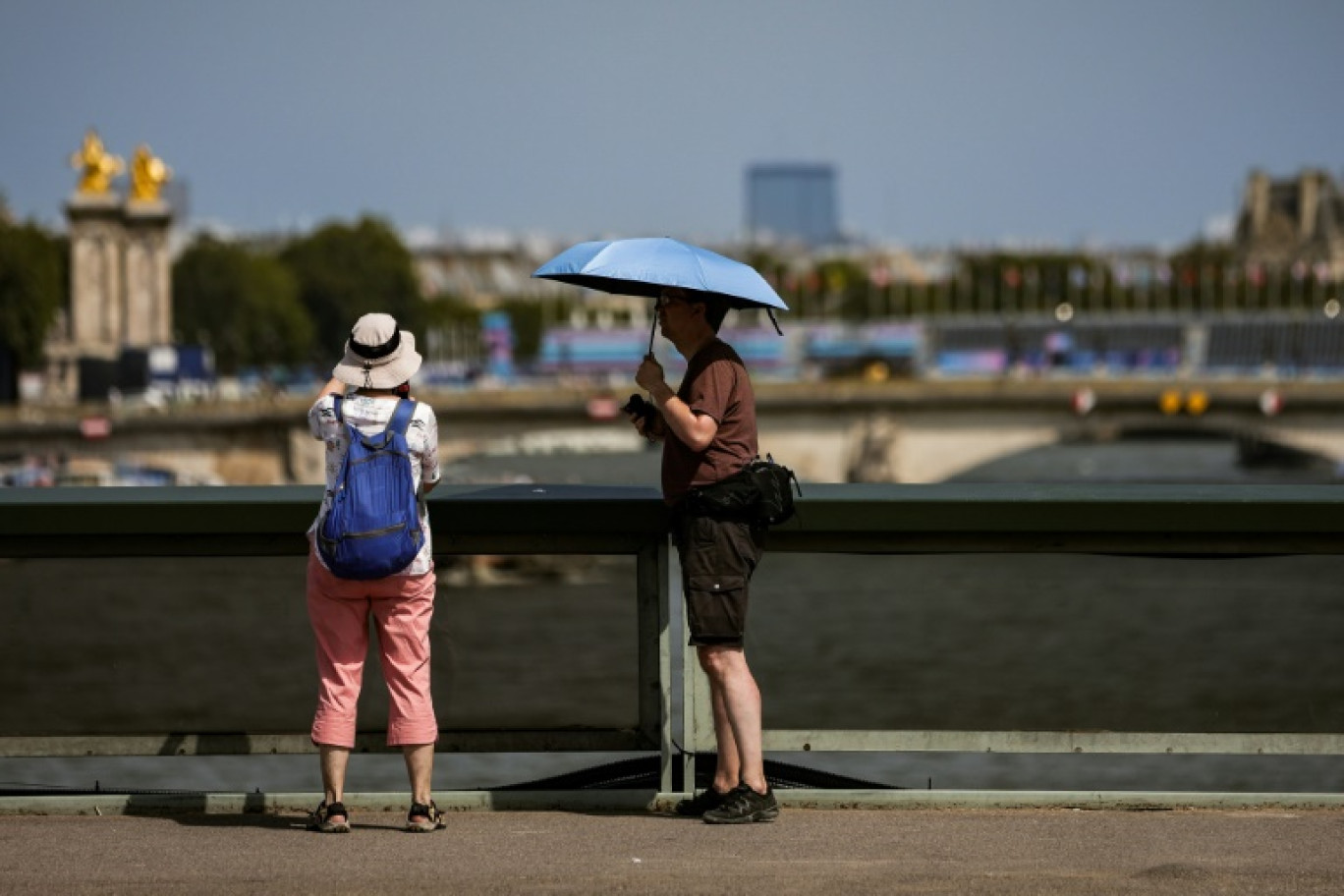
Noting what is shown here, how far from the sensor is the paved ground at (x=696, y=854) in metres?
6.10

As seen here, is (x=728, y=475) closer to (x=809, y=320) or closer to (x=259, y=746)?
(x=259, y=746)

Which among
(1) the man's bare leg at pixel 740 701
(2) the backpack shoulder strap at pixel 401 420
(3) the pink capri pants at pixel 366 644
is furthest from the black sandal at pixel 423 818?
(2) the backpack shoulder strap at pixel 401 420

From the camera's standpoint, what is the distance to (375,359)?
663 centimetres

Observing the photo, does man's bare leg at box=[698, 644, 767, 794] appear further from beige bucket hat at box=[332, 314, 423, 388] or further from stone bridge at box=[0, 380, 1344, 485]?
stone bridge at box=[0, 380, 1344, 485]

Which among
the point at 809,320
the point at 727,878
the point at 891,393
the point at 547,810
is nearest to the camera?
the point at 727,878

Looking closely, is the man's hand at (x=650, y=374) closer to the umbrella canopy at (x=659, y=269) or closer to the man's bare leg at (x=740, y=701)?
the umbrella canopy at (x=659, y=269)

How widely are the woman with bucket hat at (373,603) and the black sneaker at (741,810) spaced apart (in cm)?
76

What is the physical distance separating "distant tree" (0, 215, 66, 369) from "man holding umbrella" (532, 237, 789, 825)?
80.4m

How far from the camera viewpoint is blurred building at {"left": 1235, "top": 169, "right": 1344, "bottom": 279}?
619 feet

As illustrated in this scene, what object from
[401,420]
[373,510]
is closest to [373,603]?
[373,510]

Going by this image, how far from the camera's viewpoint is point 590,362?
124m

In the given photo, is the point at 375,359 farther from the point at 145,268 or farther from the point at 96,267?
the point at 145,268

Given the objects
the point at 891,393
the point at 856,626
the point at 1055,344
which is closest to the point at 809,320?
the point at 1055,344

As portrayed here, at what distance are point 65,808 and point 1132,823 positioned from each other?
3.03 m
